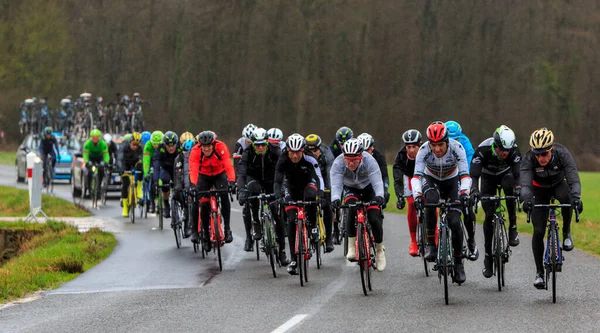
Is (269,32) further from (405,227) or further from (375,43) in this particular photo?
(405,227)

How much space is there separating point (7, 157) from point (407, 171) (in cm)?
5224

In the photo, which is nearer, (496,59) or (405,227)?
(405,227)

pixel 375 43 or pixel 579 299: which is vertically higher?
pixel 375 43

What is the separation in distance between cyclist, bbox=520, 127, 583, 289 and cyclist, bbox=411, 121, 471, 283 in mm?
699

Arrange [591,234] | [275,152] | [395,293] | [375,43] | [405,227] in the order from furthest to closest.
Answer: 1. [375,43]
2. [405,227]
3. [591,234]
4. [275,152]
5. [395,293]

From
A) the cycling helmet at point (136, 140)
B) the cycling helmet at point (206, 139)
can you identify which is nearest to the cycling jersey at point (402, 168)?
the cycling helmet at point (206, 139)

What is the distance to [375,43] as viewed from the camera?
7719cm

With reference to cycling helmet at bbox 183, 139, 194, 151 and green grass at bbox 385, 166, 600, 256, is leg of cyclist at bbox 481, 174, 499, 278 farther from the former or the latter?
cycling helmet at bbox 183, 139, 194, 151

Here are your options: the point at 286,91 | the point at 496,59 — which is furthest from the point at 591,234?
the point at 286,91

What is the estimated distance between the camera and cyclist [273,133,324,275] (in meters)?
13.8

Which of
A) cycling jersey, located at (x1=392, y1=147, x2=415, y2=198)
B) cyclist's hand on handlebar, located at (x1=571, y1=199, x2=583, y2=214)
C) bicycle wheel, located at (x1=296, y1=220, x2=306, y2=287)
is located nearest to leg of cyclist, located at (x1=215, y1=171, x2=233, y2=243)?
cycling jersey, located at (x1=392, y1=147, x2=415, y2=198)

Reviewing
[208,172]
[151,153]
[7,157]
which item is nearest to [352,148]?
[208,172]

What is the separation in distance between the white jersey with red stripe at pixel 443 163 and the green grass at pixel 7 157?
47.2 m

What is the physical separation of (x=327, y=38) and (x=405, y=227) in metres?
56.7
